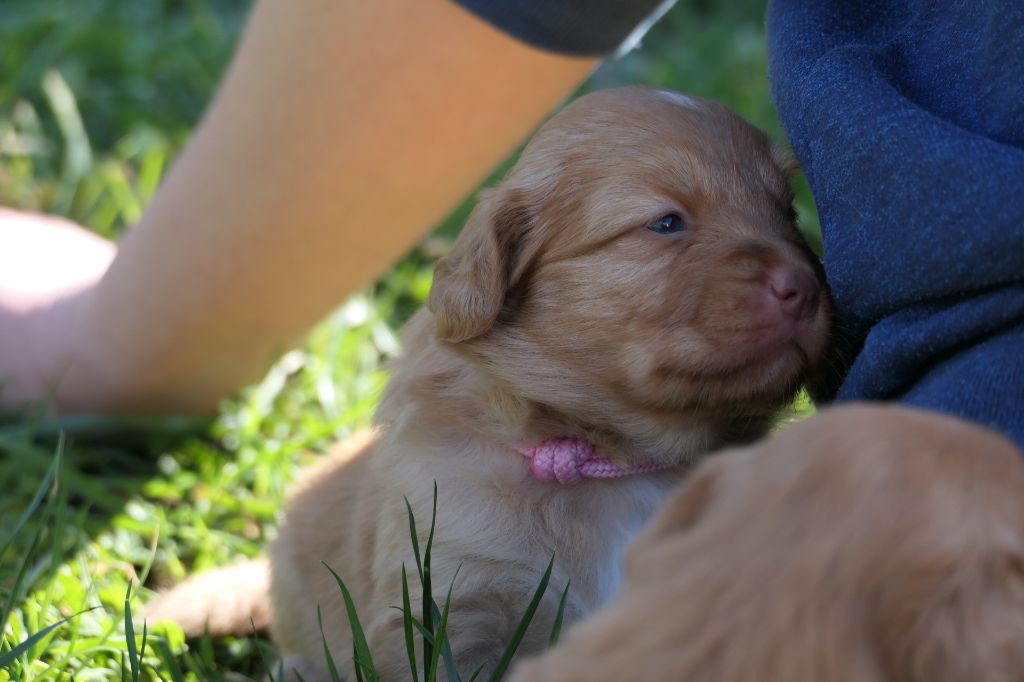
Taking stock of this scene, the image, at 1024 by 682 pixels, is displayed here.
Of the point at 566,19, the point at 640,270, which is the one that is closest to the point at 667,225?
the point at 640,270

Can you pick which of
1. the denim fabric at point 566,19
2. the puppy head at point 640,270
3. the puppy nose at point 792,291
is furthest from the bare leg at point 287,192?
the puppy nose at point 792,291

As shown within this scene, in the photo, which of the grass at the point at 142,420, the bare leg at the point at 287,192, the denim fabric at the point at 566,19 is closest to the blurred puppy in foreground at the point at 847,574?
the grass at the point at 142,420

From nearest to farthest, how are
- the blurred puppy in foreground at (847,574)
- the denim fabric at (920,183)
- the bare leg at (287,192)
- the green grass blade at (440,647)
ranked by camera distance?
the blurred puppy in foreground at (847,574)
the denim fabric at (920,183)
the green grass blade at (440,647)
the bare leg at (287,192)

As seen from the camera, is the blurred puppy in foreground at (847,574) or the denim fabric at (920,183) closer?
the blurred puppy in foreground at (847,574)

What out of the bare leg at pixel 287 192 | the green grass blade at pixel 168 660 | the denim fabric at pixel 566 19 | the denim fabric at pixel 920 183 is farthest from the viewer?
the bare leg at pixel 287 192

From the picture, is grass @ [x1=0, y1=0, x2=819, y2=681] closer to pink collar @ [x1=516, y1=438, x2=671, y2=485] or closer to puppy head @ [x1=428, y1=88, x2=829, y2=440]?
pink collar @ [x1=516, y1=438, x2=671, y2=485]

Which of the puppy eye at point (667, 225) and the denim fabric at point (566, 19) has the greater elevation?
the denim fabric at point (566, 19)

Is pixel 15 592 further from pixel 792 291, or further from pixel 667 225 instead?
pixel 792 291

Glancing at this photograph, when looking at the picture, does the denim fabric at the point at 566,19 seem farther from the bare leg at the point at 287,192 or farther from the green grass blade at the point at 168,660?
the green grass blade at the point at 168,660

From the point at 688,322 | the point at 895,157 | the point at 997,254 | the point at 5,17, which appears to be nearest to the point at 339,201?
the point at 688,322
